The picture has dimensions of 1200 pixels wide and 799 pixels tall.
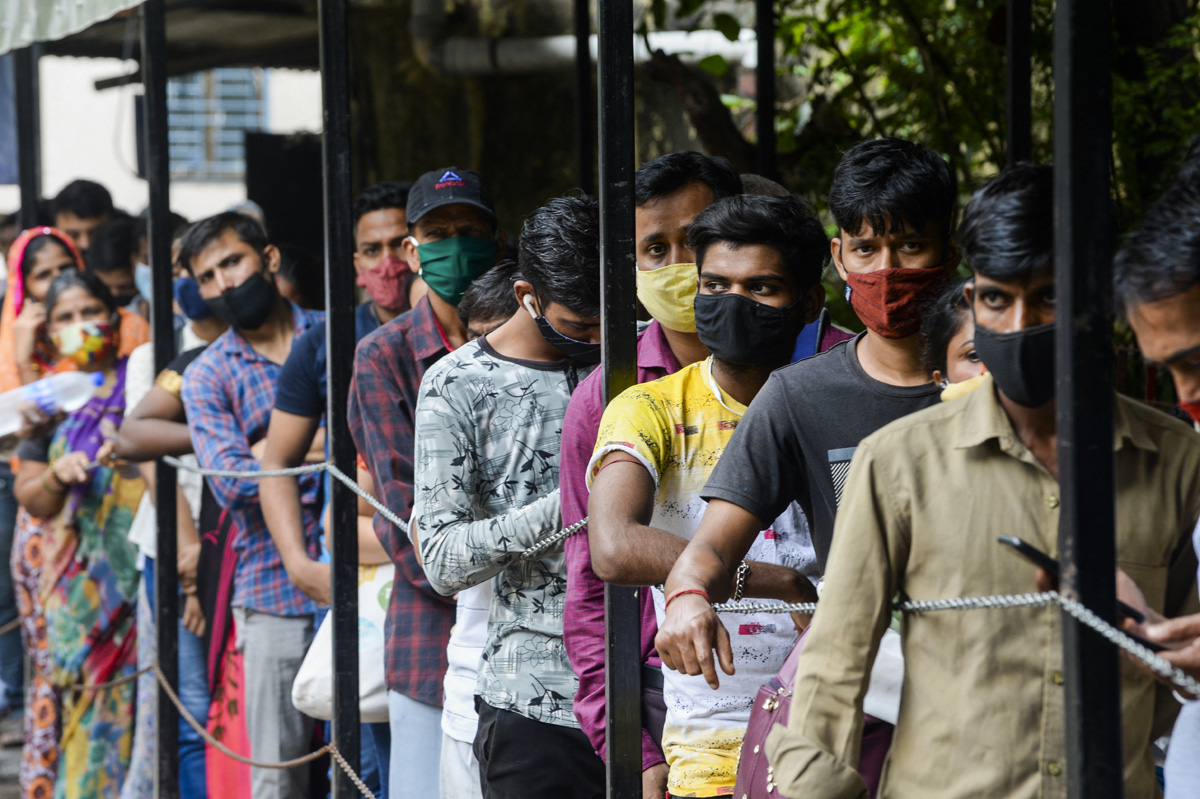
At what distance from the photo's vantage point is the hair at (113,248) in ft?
19.5

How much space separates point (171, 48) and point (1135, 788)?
766 centimetres

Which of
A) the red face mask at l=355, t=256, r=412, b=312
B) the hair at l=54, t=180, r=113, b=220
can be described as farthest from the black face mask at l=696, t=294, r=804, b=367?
the hair at l=54, t=180, r=113, b=220

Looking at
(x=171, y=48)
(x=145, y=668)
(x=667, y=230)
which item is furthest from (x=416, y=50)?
(x=667, y=230)

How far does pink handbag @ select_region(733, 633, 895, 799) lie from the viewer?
1.80 m

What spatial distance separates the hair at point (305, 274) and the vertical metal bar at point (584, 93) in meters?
1.13

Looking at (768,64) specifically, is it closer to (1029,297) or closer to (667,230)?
(667,230)

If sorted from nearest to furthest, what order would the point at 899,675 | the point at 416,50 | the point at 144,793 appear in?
the point at 899,675 < the point at 144,793 < the point at 416,50

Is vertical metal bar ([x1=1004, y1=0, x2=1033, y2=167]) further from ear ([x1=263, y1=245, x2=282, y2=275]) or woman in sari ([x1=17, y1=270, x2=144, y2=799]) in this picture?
woman in sari ([x1=17, y1=270, x2=144, y2=799])

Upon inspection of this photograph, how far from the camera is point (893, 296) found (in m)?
2.03

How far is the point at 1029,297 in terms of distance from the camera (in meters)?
1.53

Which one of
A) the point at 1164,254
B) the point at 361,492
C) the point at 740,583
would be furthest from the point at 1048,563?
the point at 361,492

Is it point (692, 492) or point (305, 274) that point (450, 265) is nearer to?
point (692, 492)

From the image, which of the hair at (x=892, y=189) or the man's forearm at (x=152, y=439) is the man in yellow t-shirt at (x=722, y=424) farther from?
the man's forearm at (x=152, y=439)

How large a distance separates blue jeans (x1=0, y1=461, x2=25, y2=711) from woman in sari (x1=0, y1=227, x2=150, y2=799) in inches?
25.4
